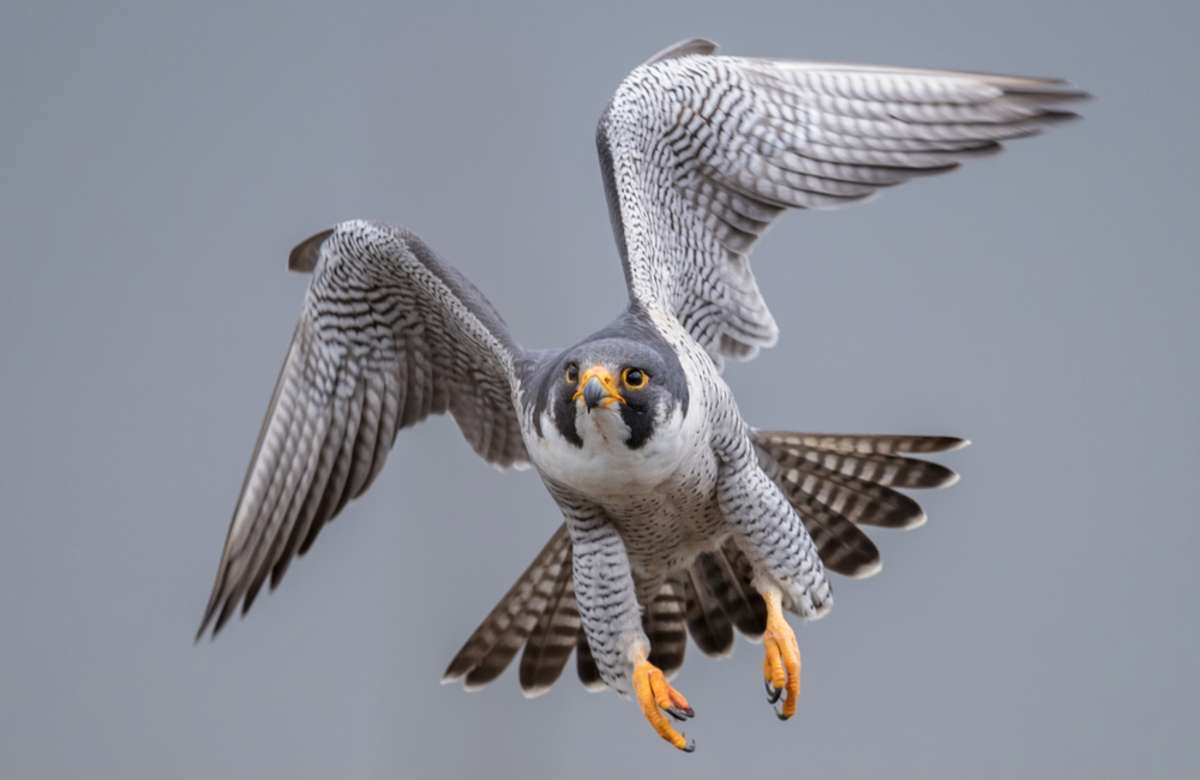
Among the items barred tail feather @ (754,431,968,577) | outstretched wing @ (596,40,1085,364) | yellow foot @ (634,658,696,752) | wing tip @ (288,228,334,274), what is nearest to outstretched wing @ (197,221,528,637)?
wing tip @ (288,228,334,274)

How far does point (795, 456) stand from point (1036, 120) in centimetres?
99

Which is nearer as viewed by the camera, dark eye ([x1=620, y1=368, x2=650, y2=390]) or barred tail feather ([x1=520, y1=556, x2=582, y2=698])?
dark eye ([x1=620, y1=368, x2=650, y2=390])

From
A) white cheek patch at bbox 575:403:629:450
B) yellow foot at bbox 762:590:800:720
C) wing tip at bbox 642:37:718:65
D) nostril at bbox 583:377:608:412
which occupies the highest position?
wing tip at bbox 642:37:718:65

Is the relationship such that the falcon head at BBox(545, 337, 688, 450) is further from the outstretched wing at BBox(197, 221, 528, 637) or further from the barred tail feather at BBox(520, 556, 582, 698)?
the barred tail feather at BBox(520, 556, 582, 698)

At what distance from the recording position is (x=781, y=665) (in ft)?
10.5

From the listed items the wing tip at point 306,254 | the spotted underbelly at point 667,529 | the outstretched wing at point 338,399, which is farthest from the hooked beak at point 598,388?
the wing tip at point 306,254

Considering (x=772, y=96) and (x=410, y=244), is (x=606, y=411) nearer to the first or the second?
(x=410, y=244)

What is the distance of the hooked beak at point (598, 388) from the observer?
2.73 meters

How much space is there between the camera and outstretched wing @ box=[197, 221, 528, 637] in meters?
3.67

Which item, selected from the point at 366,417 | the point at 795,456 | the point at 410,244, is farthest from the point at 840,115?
the point at 366,417

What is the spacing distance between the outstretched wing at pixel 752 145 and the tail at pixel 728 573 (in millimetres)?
350

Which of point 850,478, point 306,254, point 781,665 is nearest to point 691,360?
point 781,665

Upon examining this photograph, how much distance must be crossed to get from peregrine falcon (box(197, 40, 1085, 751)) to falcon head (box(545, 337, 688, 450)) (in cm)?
32

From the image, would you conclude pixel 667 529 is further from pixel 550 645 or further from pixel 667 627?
pixel 550 645
